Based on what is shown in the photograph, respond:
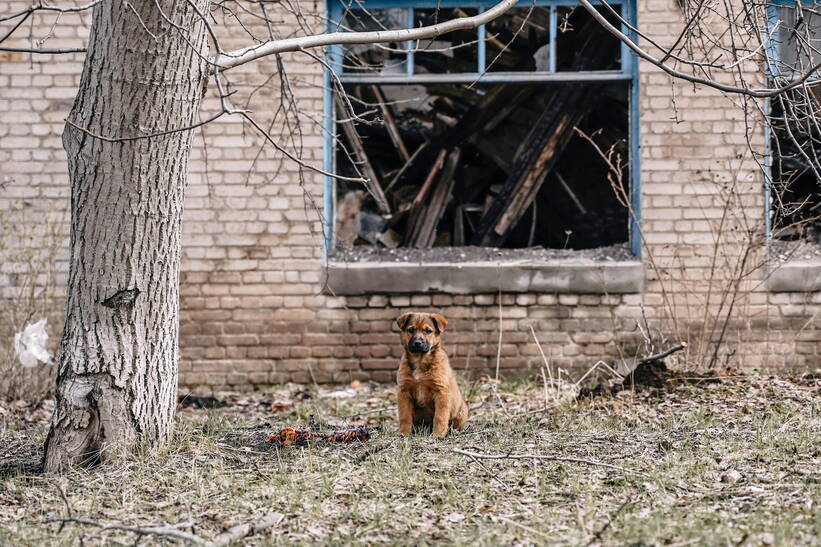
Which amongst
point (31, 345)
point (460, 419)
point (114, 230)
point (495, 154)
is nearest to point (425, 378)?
point (460, 419)

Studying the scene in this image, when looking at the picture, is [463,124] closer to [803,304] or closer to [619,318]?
[619,318]

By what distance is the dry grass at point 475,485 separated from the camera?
126 inches

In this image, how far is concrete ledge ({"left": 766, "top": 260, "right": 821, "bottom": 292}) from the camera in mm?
7176

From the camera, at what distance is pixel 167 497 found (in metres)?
3.77

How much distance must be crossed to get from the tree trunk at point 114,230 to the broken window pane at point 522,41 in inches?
158

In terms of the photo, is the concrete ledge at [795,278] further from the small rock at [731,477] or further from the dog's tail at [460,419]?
the small rock at [731,477]

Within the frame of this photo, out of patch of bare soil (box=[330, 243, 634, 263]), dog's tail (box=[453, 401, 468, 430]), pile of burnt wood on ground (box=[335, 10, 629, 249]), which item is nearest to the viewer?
dog's tail (box=[453, 401, 468, 430])

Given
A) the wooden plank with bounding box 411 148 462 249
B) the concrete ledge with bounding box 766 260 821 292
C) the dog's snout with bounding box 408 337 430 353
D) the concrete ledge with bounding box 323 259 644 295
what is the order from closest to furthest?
the dog's snout with bounding box 408 337 430 353, the concrete ledge with bounding box 766 260 821 292, the concrete ledge with bounding box 323 259 644 295, the wooden plank with bounding box 411 148 462 249

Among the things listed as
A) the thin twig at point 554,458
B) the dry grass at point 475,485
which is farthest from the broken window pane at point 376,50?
the thin twig at point 554,458

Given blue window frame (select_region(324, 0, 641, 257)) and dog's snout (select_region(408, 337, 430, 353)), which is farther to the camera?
blue window frame (select_region(324, 0, 641, 257))

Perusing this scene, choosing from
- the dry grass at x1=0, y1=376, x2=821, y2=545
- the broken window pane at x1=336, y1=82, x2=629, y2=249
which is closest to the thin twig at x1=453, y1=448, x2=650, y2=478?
the dry grass at x1=0, y1=376, x2=821, y2=545

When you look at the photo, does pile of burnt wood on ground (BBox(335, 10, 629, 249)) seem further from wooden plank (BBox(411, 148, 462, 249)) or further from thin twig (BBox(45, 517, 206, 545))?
thin twig (BBox(45, 517, 206, 545))

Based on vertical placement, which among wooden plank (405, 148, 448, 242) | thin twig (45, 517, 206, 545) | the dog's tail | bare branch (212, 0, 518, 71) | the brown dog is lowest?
the dog's tail

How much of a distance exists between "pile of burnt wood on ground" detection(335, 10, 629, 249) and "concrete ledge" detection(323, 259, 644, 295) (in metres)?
0.38
